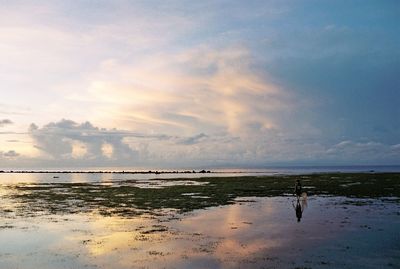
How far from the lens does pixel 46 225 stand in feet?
101

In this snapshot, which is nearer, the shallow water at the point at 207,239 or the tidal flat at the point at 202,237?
the shallow water at the point at 207,239

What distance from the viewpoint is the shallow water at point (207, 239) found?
1953 centimetres

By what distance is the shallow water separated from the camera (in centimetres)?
1953

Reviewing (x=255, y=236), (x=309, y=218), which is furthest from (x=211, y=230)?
(x=309, y=218)

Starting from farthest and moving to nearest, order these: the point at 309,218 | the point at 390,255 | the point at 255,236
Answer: the point at 309,218, the point at 255,236, the point at 390,255

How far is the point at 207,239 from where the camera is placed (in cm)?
2481

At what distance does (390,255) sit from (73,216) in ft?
87.2

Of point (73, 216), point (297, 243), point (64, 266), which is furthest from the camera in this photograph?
point (73, 216)

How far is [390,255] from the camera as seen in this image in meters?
20.2

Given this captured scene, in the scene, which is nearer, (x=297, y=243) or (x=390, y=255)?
(x=390, y=255)

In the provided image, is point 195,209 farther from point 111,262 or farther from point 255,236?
point 111,262

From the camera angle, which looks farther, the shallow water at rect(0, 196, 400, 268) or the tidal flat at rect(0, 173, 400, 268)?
the tidal flat at rect(0, 173, 400, 268)

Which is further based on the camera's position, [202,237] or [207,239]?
[202,237]

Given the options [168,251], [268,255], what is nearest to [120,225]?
[168,251]
